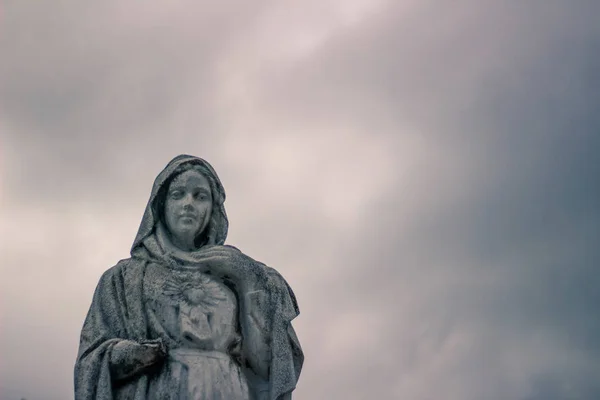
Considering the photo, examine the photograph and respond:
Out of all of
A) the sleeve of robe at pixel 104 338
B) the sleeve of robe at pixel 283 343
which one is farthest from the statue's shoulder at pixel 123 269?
the sleeve of robe at pixel 283 343

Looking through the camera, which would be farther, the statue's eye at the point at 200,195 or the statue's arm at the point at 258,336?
the statue's eye at the point at 200,195

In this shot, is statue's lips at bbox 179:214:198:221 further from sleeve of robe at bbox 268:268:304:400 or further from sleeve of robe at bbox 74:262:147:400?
sleeve of robe at bbox 268:268:304:400

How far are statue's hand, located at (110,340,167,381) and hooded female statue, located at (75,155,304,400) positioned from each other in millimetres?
14

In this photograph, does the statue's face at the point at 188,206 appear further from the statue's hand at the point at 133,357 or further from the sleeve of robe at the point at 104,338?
the statue's hand at the point at 133,357

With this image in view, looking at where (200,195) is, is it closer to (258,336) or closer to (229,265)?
(229,265)

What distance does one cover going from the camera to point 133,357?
45.3 ft

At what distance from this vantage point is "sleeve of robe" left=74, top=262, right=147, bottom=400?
13781 mm

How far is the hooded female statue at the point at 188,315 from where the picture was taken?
45.7 ft

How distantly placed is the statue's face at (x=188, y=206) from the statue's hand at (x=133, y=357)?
227cm

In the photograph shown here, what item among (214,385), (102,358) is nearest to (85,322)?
(102,358)

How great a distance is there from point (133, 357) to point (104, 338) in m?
0.73

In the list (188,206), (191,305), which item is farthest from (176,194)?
(191,305)

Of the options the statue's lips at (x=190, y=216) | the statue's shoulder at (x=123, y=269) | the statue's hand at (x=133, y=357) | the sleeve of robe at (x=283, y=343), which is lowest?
the statue's hand at (x=133, y=357)

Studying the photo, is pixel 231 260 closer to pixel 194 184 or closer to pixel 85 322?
pixel 194 184
